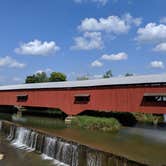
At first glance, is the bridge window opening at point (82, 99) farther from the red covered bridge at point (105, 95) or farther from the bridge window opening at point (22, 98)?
the bridge window opening at point (22, 98)

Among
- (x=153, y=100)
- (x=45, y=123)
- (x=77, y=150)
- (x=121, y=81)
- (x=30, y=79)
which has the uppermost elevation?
(x=30, y=79)

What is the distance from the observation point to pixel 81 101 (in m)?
34.7

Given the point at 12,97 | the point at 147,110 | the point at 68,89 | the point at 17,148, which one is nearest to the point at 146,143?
the point at 147,110

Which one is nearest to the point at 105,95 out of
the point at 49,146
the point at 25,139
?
the point at 25,139

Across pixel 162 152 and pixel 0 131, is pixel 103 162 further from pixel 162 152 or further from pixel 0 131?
pixel 0 131

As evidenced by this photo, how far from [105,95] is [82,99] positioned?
422 centimetres

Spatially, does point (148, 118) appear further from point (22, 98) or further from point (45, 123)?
point (22, 98)

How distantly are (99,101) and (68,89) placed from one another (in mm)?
5382

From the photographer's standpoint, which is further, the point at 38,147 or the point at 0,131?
the point at 0,131

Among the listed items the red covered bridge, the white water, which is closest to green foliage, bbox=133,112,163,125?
the red covered bridge

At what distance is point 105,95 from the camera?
32.1m

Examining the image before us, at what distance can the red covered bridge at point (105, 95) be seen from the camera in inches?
1108

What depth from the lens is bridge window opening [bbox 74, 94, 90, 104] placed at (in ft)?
112

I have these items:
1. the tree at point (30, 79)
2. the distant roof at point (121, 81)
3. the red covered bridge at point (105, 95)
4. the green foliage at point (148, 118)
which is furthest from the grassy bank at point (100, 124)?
the tree at point (30, 79)
